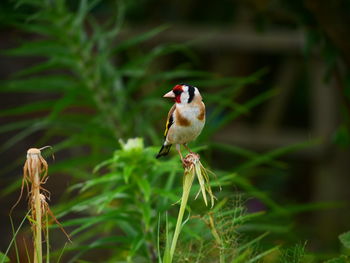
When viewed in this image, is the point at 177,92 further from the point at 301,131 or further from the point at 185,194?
the point at 301,131

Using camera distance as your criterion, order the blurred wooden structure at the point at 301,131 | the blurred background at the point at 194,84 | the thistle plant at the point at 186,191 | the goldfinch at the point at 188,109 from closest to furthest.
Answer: the thistle plant at the point at 186,191, the goldfinch at the point at 188,109, the blurred background at the point at 194,84, the blurred wooden structure at the point at 301,131

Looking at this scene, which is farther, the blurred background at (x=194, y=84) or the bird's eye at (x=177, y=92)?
the blurred background at (x=194, y=84)

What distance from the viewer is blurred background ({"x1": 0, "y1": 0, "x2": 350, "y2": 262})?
6.86 ft

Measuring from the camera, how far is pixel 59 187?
13.4 ft

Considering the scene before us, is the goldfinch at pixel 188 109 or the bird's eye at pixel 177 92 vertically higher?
the bird's eye at pixel 177 92

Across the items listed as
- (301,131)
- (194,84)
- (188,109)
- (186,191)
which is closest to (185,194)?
(186,191)

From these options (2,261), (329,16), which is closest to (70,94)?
(329,16)

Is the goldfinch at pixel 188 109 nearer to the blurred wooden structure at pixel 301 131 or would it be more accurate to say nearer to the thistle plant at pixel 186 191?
the thistle plant at pixel 186 191

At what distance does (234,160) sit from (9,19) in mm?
2775

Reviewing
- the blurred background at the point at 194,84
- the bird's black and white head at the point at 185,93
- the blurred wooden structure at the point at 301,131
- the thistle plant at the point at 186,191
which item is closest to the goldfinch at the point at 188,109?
the bird's black and white head at the point at 185,93

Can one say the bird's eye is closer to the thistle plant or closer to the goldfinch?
the goldfinch

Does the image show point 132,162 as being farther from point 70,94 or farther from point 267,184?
Result: point 267,184

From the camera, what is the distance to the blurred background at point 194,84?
2090mm

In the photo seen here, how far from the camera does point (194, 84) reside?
7.50 feet
